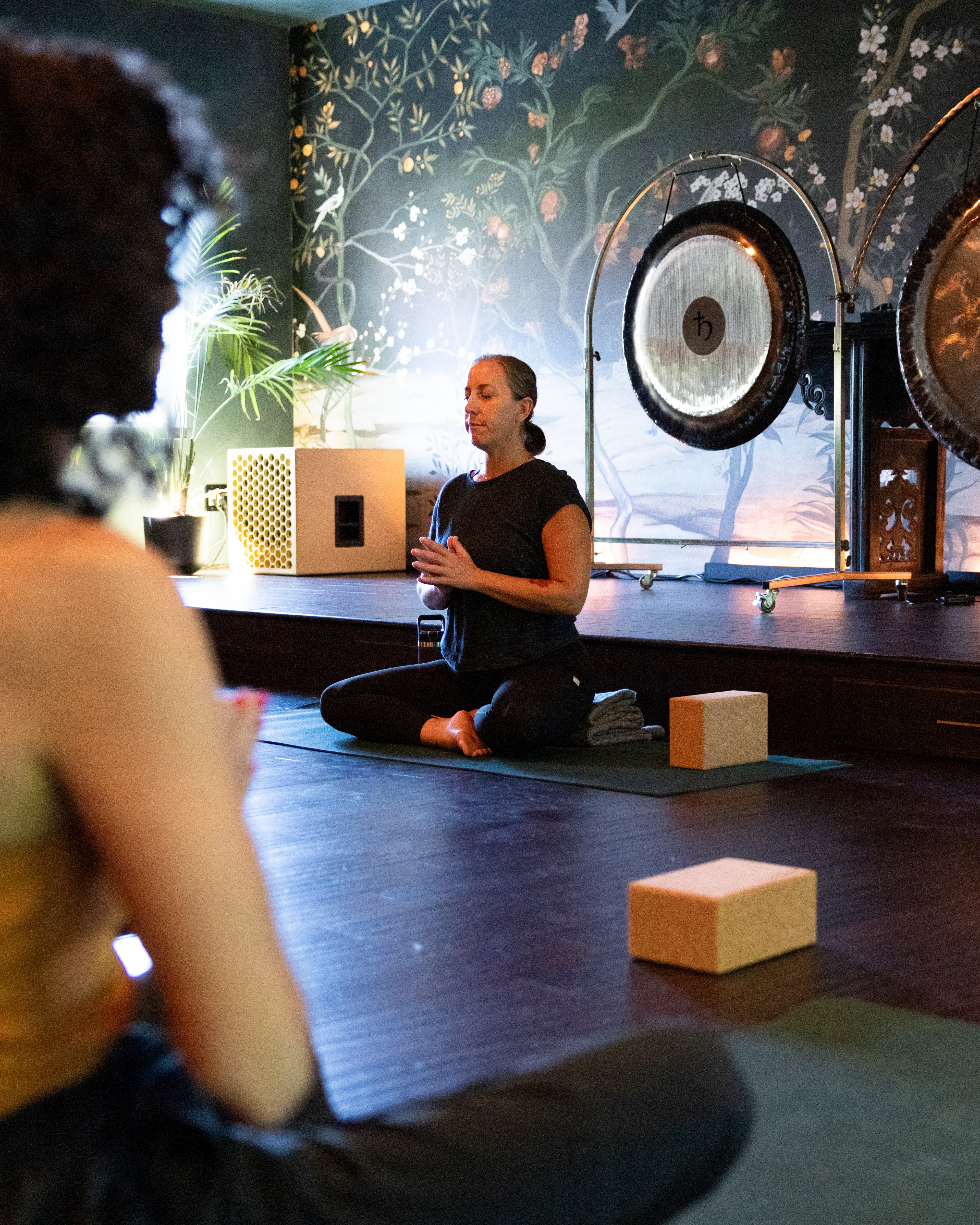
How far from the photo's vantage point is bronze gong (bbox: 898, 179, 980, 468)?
12.1ft

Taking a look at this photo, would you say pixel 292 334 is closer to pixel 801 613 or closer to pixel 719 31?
pixel 719 31

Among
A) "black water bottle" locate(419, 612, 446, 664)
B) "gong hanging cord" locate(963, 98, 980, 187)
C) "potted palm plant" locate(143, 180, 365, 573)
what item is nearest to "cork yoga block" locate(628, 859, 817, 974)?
"black water bottle" locate(419, 612, 446, 664)

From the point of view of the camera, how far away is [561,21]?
18.7ft

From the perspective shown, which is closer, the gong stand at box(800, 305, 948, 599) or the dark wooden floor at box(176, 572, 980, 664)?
the dark wooden floor at box(176, 572, 980, 664)

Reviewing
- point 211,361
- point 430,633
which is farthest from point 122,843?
point 211,361

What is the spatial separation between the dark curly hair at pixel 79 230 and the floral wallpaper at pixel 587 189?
4.39 metres

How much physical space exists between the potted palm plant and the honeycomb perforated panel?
18 centimetres

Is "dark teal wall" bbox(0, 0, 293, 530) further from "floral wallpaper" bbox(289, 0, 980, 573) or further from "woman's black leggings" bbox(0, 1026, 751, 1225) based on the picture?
"woman's black leggings" bbox(0, 1026, 751, 1225)

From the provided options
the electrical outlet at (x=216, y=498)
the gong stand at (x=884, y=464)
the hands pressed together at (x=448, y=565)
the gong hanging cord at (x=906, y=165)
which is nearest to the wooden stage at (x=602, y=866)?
the hands pressed together at (x=448, y=565)

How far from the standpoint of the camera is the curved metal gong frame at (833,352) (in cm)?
427

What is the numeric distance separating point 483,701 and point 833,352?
2.11 m

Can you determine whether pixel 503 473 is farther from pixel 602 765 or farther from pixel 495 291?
pixel 495 291

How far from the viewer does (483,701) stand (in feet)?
10.1

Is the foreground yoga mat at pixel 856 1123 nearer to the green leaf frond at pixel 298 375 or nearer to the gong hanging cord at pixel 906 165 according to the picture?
the gong hanging cord at pixel 906 165
